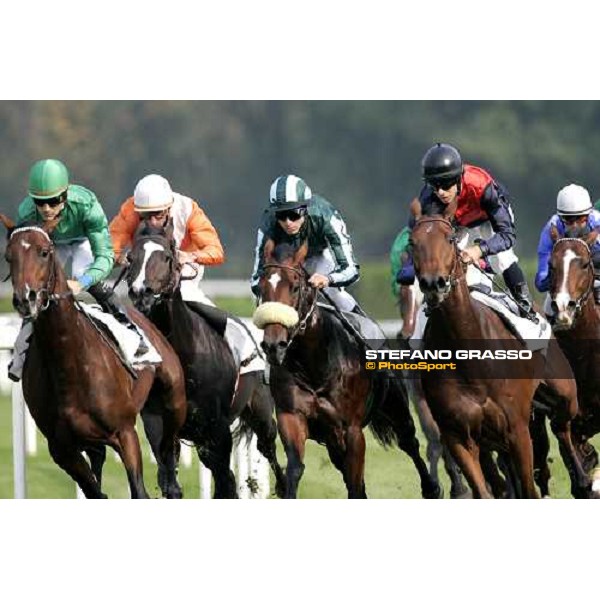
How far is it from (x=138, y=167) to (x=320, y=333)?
4.59 feet

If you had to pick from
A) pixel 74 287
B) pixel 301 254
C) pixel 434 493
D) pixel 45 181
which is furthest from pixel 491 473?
pixel 45 181

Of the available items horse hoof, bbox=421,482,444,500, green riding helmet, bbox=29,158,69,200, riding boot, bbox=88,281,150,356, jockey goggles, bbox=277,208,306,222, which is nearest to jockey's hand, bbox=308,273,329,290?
jockey goggles, bbox=277,208,306,222

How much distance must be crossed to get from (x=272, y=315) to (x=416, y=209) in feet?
2.99

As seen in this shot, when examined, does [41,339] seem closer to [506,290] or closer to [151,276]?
[151,276]

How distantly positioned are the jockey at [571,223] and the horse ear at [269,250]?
1.30 meters

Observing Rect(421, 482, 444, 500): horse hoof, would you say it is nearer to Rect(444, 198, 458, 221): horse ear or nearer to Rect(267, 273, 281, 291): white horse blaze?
Rect(444, 198, 458, 221): horse ear

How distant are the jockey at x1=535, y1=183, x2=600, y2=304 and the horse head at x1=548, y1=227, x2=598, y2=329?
172mm

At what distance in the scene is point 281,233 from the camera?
8.67m

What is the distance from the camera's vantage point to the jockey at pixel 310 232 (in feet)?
28.3

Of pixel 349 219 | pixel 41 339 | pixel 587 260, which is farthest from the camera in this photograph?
pixel 349 219

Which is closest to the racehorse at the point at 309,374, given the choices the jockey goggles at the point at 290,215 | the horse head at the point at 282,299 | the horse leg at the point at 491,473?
the horse head at the point at 282,299

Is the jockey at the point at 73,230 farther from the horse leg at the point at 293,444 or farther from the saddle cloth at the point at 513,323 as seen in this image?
the saddle cloth at the point at 513,323

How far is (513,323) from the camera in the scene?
344 inches

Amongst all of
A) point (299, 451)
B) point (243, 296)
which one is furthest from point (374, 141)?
point (299, 451)
